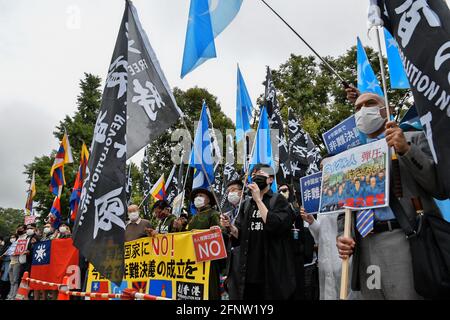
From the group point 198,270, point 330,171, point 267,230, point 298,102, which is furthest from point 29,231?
point 298,102

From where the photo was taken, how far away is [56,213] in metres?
14.2

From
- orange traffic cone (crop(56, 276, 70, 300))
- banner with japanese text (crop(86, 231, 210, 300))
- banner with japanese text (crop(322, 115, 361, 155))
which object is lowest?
orange traffic cone (crop(56, 276, 70, 300))

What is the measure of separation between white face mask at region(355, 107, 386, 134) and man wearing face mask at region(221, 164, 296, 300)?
6.21ft

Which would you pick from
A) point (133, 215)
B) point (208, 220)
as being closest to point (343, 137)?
point (208, 220)

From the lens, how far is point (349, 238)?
2746mm

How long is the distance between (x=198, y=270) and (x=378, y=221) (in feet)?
10.4

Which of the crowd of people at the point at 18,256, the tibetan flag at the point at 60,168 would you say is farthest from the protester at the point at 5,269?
the tibetan flag at the point at 60,168

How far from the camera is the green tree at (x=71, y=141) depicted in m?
33.2

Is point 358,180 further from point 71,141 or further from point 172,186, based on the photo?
point 71,141

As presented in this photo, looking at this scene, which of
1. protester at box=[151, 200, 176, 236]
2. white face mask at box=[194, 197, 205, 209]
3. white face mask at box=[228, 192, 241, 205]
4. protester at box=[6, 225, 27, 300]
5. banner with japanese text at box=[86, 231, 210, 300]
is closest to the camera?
banner with japanese text at box=[86, 231, 210, 300]

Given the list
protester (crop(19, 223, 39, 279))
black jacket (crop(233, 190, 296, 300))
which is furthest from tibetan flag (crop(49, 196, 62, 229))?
black jacket (crop(233, 190, 296, 300))

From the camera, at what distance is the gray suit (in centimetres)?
238

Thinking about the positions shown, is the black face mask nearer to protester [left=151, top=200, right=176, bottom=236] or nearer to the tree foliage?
protester [left=151, top=200, right=176, bottom=236]
